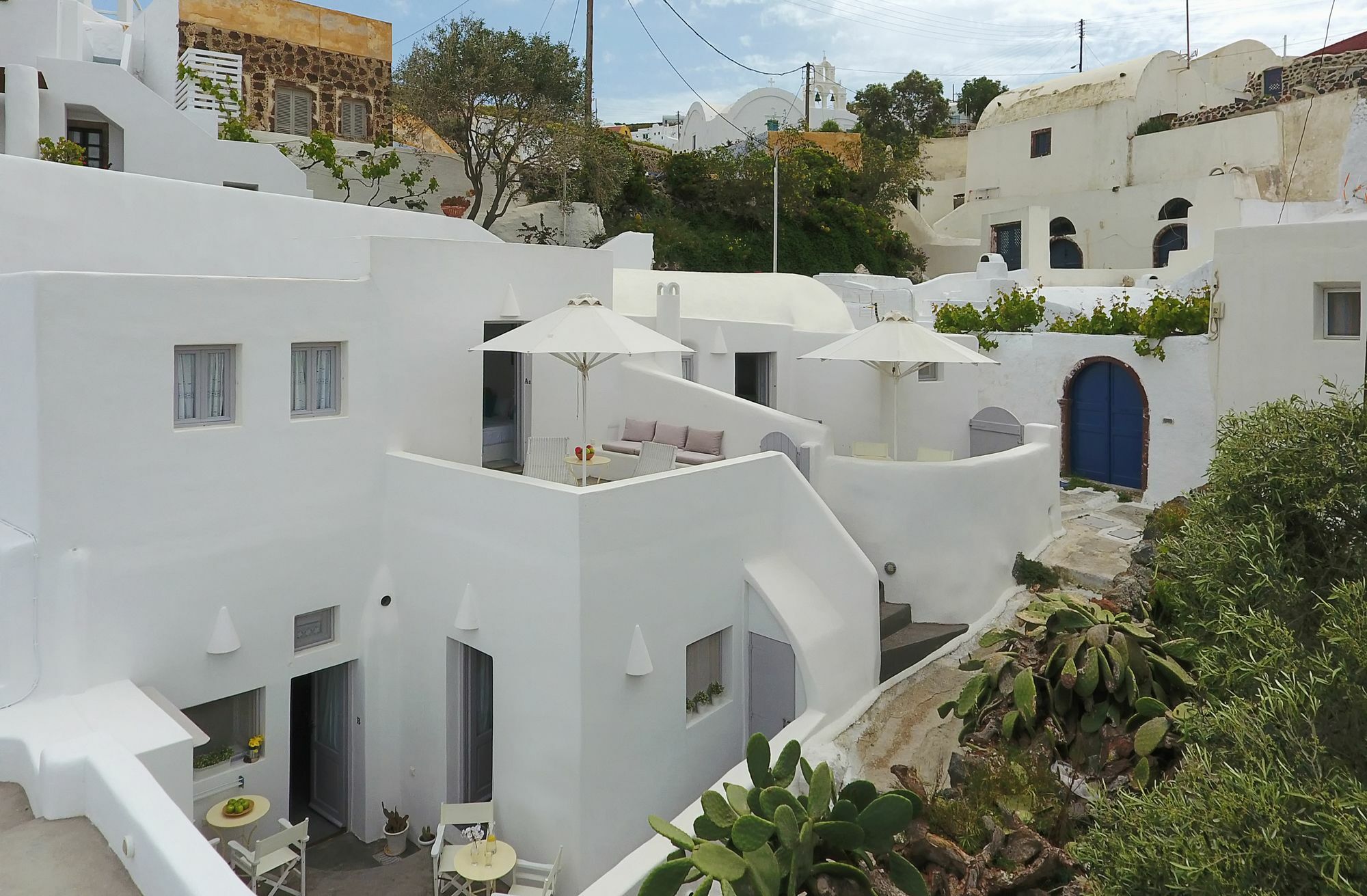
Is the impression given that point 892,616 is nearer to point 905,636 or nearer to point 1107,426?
point 905,636

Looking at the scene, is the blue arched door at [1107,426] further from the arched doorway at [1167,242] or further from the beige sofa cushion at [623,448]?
the arched doorway at [1167,242]

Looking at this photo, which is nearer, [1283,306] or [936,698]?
[936,698]

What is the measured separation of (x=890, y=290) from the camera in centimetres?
2556

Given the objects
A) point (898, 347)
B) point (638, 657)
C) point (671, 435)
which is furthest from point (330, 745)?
point (898, 347)

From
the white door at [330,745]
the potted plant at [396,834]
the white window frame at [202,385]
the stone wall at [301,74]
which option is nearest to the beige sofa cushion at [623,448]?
the white door at [330,745]

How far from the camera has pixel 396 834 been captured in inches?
460

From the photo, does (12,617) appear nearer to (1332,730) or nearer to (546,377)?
(546,377)

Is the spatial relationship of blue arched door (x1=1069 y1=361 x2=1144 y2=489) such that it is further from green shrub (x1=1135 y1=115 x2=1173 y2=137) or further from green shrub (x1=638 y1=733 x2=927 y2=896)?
green shrub (x1=1135 y1=115 x2=1173 y2=137)

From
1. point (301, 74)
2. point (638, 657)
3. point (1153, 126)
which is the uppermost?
point (1153, 126)

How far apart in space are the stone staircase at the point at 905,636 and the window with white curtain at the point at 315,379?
8136 mm

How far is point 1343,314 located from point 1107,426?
5712 millimetres

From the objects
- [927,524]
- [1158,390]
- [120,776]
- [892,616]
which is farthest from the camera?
[1158,390]

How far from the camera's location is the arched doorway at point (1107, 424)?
19.7 m

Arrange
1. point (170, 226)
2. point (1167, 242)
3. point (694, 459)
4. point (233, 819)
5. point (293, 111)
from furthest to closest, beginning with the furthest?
point (1167, 242), point (293, 111), point (694, 459), point (170, 226), point (233, 819)
